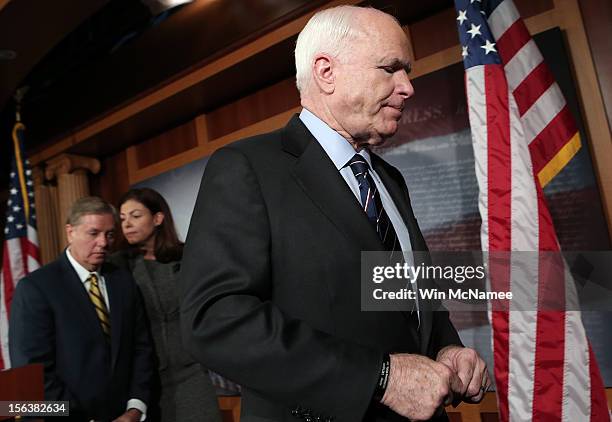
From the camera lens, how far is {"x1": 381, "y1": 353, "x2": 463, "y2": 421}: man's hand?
0.87m

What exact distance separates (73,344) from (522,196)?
218cm

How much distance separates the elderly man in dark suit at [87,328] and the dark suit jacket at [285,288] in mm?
1615

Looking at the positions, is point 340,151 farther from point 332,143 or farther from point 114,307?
point 114,307

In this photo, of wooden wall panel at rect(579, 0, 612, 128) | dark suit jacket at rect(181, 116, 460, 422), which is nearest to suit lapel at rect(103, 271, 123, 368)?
dark suit jacket at rect(181, 116, 460, 422)

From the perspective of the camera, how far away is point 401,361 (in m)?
0.92

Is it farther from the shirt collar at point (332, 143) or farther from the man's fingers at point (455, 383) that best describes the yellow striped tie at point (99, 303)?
the man's fingers at point (455, 383)

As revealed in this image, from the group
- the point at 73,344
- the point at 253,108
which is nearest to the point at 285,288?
the point at 73,344

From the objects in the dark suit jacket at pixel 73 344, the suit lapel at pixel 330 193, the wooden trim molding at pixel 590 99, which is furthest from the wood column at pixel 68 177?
the suit lapel at pixel 330 193

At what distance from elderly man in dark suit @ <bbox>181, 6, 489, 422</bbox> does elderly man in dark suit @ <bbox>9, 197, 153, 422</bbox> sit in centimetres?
163

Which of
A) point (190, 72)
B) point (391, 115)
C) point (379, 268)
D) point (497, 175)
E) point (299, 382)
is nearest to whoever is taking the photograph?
point (299, 382)

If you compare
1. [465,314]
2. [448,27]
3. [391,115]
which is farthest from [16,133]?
[391,115]

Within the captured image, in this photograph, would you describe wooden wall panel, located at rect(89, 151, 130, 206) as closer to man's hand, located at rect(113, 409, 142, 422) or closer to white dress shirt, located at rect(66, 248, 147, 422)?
white dress shirt, located at rect(66, 248, 147, 422)

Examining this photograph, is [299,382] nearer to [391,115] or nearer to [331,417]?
[331,417]

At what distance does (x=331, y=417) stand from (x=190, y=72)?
3615 mm
